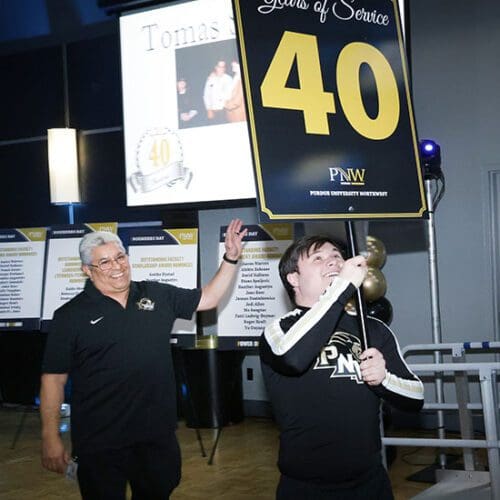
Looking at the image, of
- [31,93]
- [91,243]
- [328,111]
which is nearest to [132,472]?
[91,243]

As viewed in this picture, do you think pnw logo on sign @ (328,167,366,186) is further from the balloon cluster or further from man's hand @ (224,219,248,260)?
the balloon cluster

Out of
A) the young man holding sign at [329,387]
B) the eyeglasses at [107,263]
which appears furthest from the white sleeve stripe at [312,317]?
the eyeglasses at [107,263]

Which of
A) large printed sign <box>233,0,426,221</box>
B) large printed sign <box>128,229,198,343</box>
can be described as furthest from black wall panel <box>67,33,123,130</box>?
large printed sign <box>233,0,426,221</box>

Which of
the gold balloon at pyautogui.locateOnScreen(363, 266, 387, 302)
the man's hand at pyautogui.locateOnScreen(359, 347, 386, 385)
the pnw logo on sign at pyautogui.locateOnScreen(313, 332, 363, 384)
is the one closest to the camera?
the man's hand at pyautogui.locateOnScreen(359, 347, 386, 385)

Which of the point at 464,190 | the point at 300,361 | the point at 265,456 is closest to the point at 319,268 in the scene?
the point at 300,361

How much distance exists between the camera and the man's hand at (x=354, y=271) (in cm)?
206

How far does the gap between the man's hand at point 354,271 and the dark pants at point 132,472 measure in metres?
1.30

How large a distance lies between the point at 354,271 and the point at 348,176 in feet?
0.95

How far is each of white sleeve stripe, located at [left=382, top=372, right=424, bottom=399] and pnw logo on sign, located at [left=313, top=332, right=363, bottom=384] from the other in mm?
67

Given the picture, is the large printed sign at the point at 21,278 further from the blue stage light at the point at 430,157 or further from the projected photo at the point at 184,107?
the blue stage light at the point at 430,157

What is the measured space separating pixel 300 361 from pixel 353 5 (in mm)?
952

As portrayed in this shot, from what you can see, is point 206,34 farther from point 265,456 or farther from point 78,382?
point 78,382

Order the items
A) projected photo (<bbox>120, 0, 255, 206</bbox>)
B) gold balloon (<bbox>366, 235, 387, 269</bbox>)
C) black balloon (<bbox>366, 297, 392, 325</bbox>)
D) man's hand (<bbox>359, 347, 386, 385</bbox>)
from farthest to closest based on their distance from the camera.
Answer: projected photo (<bbox>120, 0, 255, 206</bbox>) < black balloon (<bbox>366, 297, 392, 325</bbox>) < gold balloon (<bbox>366, 235, 387, 269</bbox>) < man's hand (<bbox>359, 347, 386, 385</bbox>)

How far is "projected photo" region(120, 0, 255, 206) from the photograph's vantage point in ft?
19.6
